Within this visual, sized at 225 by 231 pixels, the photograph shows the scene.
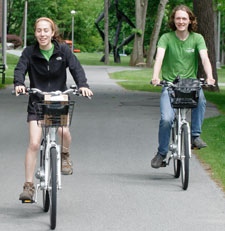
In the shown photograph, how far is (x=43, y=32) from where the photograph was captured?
698 centimetres

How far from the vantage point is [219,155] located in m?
10.9

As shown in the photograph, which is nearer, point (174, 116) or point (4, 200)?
point (4, 200)

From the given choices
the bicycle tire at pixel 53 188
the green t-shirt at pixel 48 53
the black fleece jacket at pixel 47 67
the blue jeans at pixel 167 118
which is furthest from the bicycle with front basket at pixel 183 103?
the bicycle tire at pixel 53 188

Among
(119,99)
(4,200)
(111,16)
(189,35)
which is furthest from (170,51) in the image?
(111,16)

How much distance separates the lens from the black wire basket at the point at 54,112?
6.45m

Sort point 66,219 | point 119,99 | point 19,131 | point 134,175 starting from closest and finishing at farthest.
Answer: point 66,219, point 134,175, point 19,131, point 119,99

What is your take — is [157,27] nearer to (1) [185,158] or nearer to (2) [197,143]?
(2) [197,143]

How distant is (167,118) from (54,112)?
2.36 metres

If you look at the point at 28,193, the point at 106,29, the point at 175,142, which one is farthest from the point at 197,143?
the point at 106,29

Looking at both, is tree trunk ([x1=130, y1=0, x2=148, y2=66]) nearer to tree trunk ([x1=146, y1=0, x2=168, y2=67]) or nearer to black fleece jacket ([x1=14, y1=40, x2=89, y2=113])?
tree trunk ([x1=146, y1=0, x2=168, y2=67])

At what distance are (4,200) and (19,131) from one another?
251 inches

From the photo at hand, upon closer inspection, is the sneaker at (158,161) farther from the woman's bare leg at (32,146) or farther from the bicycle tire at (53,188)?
the bicycle tire at (53,188)

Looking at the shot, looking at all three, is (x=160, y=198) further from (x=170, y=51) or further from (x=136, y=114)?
(x=136, y=114)

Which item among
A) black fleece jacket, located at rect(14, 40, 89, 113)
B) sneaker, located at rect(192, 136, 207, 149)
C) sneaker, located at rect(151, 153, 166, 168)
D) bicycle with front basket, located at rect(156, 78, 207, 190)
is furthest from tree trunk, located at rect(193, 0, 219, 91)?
black fleece jacket, located at rect(14, 40, 89, 113)
